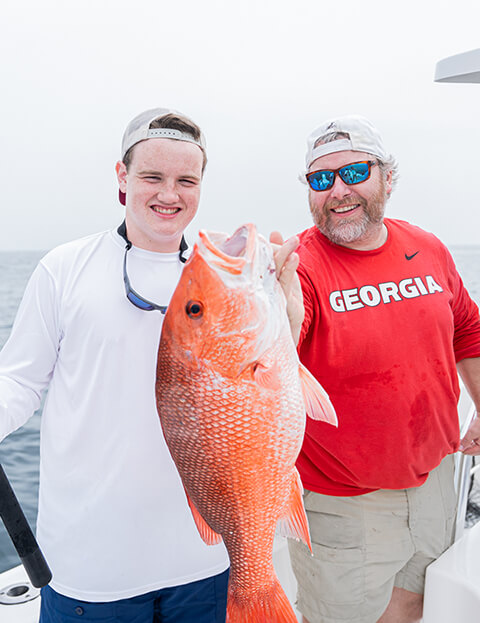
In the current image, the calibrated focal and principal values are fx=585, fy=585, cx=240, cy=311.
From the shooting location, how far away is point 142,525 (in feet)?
6.03

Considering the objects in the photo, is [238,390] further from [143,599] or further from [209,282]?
[143,599]

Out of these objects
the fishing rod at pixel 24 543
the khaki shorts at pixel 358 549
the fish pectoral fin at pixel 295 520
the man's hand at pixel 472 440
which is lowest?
the khaki shorts at pixel 358 549

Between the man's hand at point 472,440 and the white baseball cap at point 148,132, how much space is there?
1.86 metres

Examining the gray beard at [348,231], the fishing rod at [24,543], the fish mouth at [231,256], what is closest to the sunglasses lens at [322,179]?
the gray beard at [348,231]

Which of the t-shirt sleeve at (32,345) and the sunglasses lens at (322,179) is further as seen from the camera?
the sunglasses lens at (322,179)

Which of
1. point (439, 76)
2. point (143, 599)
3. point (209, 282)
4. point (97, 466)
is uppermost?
point (439, 76)

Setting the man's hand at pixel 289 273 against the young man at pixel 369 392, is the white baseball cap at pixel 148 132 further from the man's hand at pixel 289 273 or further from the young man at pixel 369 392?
the young man at pixel 369 392

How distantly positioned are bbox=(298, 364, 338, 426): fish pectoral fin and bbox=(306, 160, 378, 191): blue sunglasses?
1329 millimetres

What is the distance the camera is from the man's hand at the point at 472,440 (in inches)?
107

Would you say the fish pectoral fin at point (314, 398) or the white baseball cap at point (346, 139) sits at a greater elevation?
the white baseball cap at point (346, 139)

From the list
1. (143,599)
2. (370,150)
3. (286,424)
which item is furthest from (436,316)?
(143,599)

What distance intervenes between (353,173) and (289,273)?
130 centimetres

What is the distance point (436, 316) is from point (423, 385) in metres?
0.30

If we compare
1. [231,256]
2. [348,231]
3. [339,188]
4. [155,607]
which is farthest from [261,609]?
[339,188]
